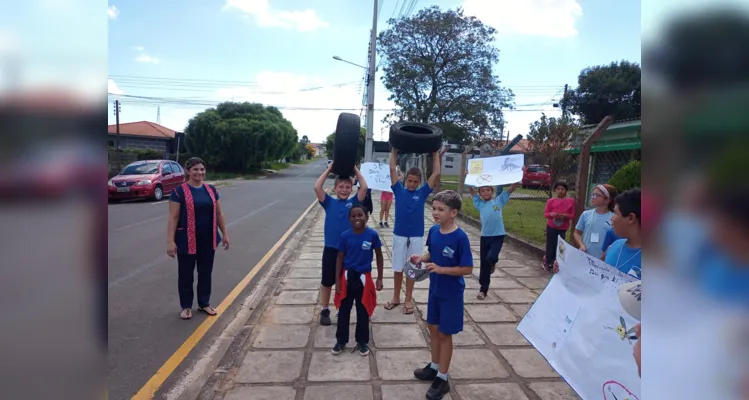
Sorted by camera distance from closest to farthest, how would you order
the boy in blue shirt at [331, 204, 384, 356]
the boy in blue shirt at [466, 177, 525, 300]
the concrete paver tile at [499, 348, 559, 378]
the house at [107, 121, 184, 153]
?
the concrete paver tile at [499, 348, 559, 378] → the boy in blue shirt at [331, 204, 384, 356] → the boy in blue shirt at [466, 177, 525, 300] → the house at [107, 121, 184, 153]

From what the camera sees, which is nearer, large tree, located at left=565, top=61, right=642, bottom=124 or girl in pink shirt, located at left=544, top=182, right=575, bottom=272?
girl in pink shirt, located at left=544, top=182, right=575, bottom=272

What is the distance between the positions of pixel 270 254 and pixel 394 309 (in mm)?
3570

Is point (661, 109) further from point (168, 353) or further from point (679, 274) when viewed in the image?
point (168, 353)

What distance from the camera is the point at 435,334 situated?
10.4 feet

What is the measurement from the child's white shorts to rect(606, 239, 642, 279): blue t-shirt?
7.65 feet

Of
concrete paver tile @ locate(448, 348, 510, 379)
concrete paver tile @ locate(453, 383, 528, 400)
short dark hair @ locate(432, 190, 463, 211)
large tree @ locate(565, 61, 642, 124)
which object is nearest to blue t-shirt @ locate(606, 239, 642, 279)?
short dark hair @ locate(432, 190, 463, 211)

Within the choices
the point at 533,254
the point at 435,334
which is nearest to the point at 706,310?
the point at 435,334

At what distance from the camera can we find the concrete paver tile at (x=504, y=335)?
12.9 feet

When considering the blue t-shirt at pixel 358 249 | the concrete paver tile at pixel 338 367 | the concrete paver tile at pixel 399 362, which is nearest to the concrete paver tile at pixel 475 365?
the concrete paver tile at pixel 399 362

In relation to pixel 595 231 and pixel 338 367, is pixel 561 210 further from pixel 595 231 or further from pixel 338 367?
pixel 338 367

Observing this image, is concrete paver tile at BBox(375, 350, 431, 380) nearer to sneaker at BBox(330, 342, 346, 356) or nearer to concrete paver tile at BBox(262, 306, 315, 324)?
sneaker at BBox(330, 342, 346, 356)

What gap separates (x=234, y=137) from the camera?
36375 millimetres

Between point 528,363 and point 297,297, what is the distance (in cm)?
280

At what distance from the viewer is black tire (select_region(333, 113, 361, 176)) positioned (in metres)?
4.44
